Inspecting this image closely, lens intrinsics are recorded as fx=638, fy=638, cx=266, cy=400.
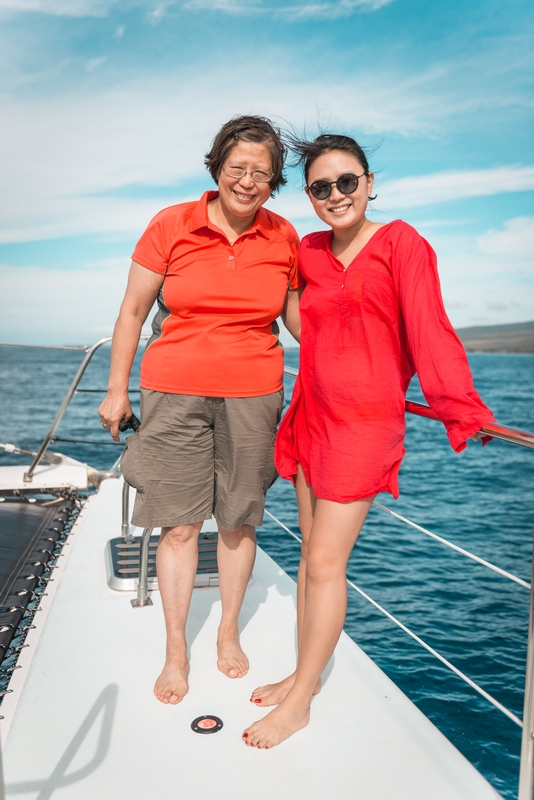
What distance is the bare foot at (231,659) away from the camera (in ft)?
5.89

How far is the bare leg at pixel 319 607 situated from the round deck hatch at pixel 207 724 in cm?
8

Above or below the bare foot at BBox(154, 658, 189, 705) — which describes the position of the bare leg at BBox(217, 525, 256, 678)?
above

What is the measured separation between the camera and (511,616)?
5.92m

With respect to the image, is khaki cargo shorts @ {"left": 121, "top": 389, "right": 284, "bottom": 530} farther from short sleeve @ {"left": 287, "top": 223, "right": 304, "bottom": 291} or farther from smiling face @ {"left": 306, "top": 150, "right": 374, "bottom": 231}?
smiling face @ {"left": 306, "top": 150, "right": 374, "bottom": 231}

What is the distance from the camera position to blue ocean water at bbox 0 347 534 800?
12.5 feet

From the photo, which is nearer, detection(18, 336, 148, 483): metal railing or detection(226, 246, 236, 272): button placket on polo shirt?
detection(226, 246, 236, 272): button placket on polo shirt

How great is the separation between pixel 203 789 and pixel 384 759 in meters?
0.41

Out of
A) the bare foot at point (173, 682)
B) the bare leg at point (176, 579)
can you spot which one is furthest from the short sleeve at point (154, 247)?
the bare foot at point (173, 682)

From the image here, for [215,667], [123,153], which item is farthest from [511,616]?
[123,153]

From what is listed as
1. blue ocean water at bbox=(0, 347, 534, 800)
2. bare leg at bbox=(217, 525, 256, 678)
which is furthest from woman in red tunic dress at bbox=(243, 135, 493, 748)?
blue ocean water at bbox=(0, 347, 534, 800)

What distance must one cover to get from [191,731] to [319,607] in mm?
438

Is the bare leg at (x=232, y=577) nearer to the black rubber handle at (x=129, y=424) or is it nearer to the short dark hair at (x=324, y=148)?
the black rubber handle at (x=129, y=424)

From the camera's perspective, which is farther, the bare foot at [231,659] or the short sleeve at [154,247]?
the bare foot at [231,659]

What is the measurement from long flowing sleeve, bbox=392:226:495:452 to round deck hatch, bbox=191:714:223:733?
35.6 inches
